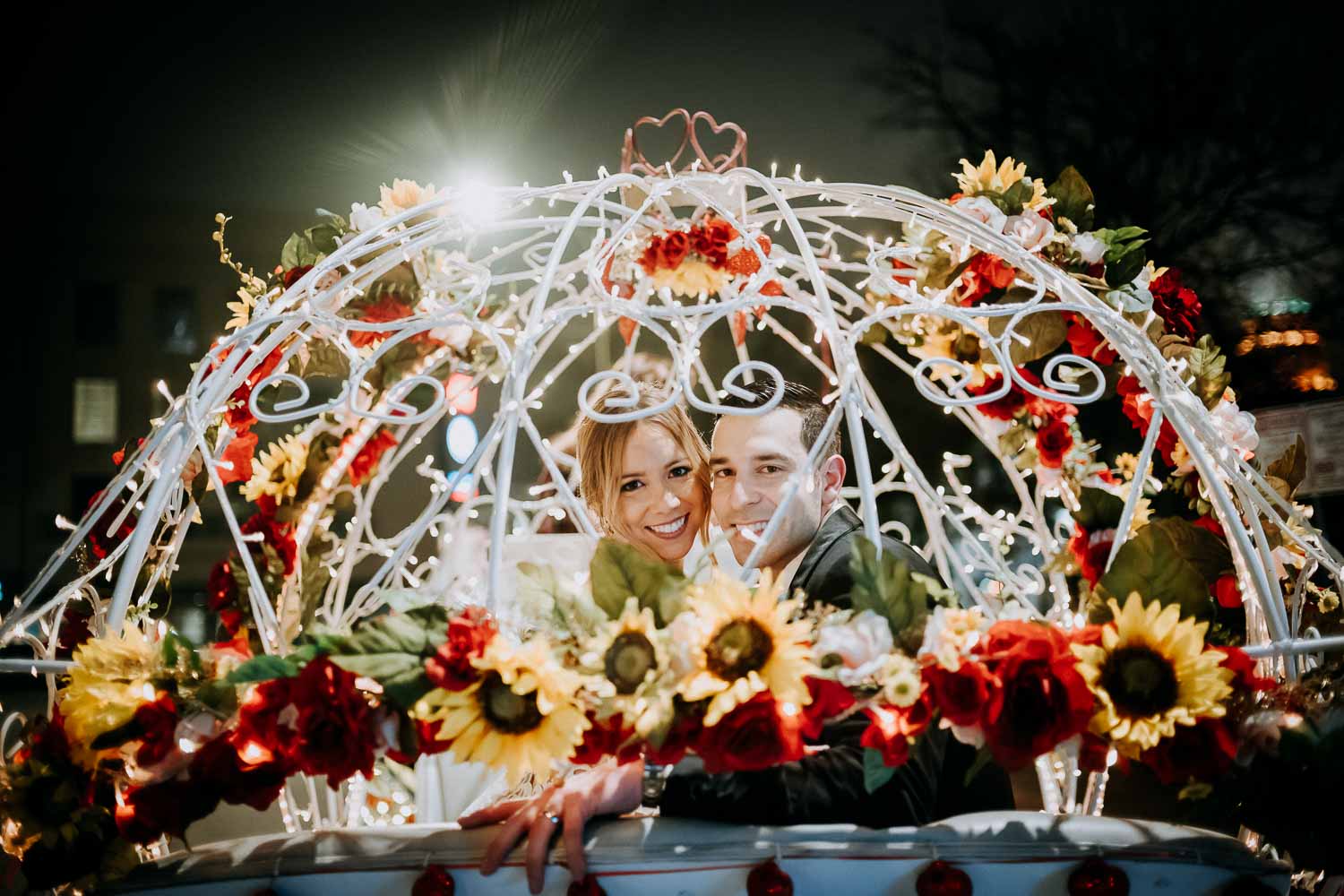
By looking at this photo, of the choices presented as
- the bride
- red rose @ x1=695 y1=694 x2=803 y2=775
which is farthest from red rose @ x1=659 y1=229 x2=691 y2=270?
red rose @ x1=695 y1=694 x2=803 y2=775

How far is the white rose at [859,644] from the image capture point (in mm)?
1755

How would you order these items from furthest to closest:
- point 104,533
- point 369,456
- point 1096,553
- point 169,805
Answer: point 369,456, point 104,533, point 1096,553, point 169,805

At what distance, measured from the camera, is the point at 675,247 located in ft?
9.54

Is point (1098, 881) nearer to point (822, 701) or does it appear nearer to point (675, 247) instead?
point (822, 701)

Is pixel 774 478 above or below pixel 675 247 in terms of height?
below

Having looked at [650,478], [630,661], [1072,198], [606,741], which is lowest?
[606,741]

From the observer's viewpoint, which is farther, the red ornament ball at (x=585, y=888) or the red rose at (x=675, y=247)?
the red rose at (x=675, y=247)

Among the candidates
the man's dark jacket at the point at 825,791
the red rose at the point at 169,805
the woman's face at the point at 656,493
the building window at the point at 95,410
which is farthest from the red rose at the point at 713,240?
the building window at the point at 95,410

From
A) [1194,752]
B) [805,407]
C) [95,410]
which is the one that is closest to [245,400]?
[805,407]

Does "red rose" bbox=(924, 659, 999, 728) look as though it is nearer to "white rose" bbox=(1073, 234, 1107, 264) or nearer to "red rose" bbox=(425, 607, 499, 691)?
"red rose" bbox=(425, 607, 499, 691)

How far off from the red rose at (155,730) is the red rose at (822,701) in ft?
3.39

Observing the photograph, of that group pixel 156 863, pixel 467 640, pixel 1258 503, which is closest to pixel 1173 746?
pixel 1258 503

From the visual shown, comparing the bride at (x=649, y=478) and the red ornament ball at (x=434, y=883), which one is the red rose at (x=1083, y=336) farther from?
the red ornament ball at (x=434, y=883)

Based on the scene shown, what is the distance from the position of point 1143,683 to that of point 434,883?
3.76 feet
